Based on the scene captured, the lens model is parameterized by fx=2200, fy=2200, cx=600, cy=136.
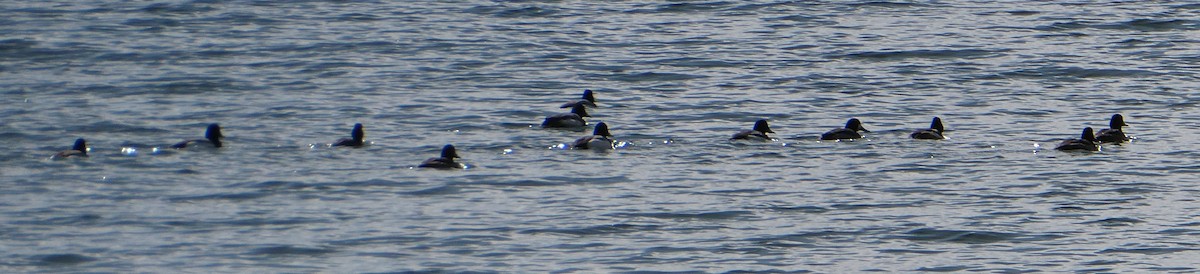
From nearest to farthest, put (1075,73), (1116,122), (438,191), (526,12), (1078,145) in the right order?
(438,191) < (1078,145) < (1116,122) < (1075,73) < (526,12)

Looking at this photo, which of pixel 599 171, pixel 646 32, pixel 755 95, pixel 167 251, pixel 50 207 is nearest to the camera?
pixel 167 251

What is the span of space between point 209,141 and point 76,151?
1.64m

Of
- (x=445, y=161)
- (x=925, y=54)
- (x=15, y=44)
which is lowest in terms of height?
(x=15, y=44)

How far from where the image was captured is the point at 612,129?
27.7 m

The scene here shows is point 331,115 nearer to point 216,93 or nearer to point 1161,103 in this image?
point 216,93

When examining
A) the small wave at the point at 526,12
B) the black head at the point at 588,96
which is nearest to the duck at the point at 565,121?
the black head at the point at 588,96

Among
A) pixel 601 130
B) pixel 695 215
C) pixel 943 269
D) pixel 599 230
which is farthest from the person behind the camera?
pixel 601 130

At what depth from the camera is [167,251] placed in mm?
19062

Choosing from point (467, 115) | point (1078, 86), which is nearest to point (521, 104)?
point (467, 115)

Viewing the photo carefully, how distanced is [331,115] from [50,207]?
785 cm

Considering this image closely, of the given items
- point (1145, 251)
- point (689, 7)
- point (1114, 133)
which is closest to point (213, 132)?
point (1114, 133)

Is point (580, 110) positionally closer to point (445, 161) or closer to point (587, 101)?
point (587, 101)

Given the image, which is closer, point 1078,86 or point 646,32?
point 1078,86

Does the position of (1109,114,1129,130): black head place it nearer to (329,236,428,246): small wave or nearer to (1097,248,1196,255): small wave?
(1097,248,1196,255): small wave
